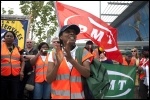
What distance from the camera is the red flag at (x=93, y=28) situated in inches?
293

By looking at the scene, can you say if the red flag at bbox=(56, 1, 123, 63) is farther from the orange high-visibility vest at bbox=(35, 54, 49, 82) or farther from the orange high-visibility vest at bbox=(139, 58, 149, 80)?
the orange high-visibility vest at bbox=(35, 54, 49, 82)

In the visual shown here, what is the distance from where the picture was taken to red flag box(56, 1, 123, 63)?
7.45m

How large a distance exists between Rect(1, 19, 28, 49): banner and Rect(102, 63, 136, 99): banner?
2.36 m

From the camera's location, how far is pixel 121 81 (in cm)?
721

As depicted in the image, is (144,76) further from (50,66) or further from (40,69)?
(50,66)

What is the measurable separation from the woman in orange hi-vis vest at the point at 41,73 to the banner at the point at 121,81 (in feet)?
A: 4.40

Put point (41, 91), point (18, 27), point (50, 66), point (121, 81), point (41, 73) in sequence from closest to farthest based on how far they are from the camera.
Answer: point (50, 66)
point (41, 91)
point (41, 73)
point (121, 81)
point (18, 27)

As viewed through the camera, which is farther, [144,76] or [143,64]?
[144,76]

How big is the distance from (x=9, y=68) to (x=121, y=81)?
8.36 feet

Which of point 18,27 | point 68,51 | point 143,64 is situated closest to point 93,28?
point 143,64

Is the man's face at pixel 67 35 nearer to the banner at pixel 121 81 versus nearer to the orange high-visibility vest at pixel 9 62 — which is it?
the orange high-visibility vest at pixel 9 62

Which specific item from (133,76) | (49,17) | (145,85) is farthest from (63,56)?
(49,17)

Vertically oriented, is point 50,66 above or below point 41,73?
above

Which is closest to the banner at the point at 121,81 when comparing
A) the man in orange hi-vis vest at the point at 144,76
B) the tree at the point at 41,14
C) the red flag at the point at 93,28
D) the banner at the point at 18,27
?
the red flag at the point at 93,28
